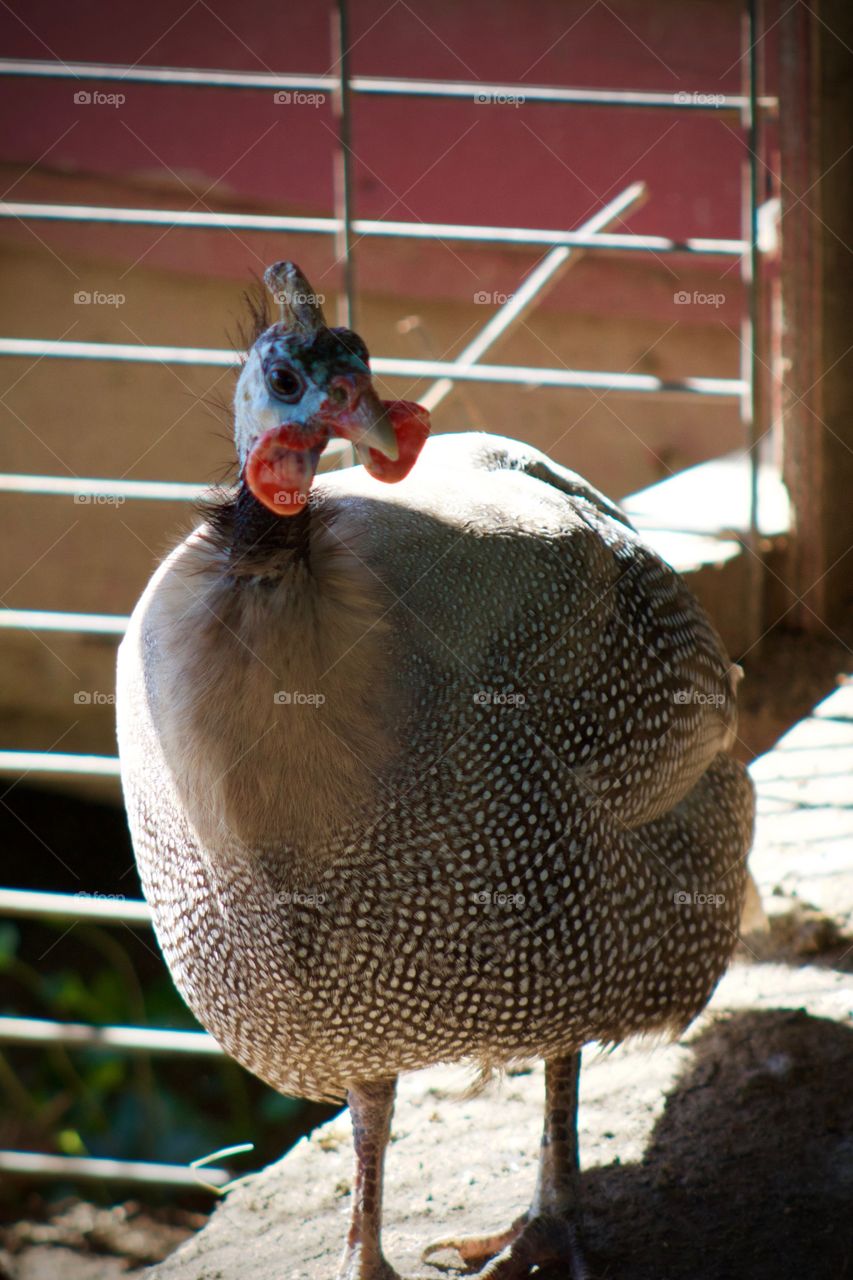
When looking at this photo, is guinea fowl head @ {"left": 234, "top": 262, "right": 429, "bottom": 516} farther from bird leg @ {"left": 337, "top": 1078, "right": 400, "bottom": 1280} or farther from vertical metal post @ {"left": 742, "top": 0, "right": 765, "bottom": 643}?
vertical metal post @ {"left": 742, "top": 0, "right": 765, "bottom": 643}

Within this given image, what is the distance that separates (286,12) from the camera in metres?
6.35

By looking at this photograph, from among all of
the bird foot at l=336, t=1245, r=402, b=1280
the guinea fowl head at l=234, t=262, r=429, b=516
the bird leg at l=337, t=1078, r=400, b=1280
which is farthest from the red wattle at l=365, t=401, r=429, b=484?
the bird foot at l=336, t=1245, r=402, b=1280

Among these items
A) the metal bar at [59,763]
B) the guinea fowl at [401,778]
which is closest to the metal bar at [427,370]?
the metal bar at [59,763]

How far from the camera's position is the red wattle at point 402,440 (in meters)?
2.02

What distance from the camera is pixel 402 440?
2.02m

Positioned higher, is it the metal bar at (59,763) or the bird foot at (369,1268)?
the metal bar at (59,763)

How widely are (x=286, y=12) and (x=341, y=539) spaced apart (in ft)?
16.1

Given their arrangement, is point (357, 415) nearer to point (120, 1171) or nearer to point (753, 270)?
point (120, 1171)

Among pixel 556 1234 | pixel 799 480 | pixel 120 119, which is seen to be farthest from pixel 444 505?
pixel 120 119

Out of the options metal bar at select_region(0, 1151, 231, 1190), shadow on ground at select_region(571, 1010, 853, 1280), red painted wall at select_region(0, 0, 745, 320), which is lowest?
metal bar at select_region(0, 1151, 231, 1190)

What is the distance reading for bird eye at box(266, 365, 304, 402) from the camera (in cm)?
197

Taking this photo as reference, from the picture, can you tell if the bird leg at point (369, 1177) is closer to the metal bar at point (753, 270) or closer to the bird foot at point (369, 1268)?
the bird foot at point (369, 1268)

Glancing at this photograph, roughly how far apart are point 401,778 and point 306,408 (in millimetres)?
587

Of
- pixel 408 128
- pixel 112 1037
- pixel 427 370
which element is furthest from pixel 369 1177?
pixel 408 128
